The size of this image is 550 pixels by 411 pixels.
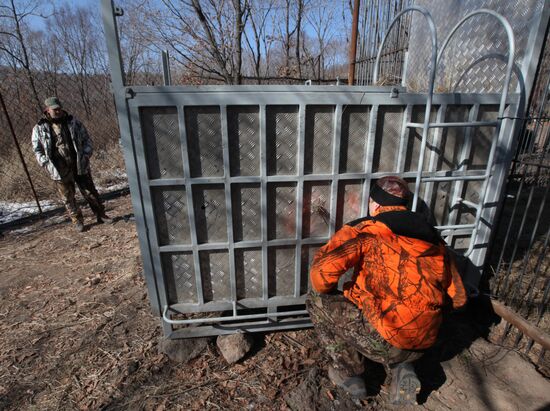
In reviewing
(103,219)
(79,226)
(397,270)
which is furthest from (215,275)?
(103,219)

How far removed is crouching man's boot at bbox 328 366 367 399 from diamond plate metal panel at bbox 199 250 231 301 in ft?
3.73

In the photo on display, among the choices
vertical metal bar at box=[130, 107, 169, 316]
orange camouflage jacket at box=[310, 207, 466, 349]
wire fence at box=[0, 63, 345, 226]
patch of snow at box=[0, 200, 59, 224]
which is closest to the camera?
orange camouflage jacket at box=[310, 207, 466, 349]

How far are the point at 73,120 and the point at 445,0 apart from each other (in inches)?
222

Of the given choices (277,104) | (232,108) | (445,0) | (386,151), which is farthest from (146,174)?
(445,0)

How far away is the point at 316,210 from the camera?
2.65m

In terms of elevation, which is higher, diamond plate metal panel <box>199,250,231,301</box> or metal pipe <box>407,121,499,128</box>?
metal pipe <box>407,121,499,128</box>

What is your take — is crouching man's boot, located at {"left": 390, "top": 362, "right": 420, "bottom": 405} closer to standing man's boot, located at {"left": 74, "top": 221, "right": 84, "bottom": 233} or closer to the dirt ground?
the dirt ground

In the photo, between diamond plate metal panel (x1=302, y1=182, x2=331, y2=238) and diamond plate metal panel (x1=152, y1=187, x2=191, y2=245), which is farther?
diamond plate metal panel (x1=302, y1=182, x2=331, y2=238)

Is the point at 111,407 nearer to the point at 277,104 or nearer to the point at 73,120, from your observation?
the point at 277,104

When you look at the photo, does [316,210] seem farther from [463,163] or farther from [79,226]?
[79,226]

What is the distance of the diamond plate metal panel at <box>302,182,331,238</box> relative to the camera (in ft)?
8.57

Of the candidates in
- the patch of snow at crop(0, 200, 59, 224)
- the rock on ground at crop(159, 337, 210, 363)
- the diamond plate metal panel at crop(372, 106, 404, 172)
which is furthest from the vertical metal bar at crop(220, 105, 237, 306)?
the patch of snow at crop(0, 200, 59, 224)

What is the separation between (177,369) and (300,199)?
1.85 m

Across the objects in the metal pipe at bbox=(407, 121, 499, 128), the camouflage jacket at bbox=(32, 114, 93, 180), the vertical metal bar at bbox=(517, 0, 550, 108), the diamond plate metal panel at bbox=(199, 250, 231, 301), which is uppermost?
the vertical metal bar at bbox=(517, 0, 550, 108)
